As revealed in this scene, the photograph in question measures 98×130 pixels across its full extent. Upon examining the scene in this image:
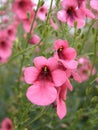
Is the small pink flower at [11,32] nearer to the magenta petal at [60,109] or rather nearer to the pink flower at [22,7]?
the pink flower at [22,7]

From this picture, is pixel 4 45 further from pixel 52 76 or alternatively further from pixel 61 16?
pixel 52 76

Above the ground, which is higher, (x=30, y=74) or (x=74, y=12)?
(x=74, y=12)

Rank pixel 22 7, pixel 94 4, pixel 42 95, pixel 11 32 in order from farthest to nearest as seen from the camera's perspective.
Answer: pixel 11 32
pixel 22 7
pixel 94 4
pixel 42 95

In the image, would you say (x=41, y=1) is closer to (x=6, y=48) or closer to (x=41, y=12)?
(x=41, y=12)

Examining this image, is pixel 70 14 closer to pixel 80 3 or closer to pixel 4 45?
pixel 80 3

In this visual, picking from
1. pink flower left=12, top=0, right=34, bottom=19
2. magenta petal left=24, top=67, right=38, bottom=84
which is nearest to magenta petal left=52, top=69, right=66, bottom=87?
magenta petal left=24, top=67, right=38, bottom=84

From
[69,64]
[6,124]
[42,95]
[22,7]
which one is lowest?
[6,124]

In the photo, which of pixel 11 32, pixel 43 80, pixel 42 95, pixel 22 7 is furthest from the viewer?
pixel 11 32

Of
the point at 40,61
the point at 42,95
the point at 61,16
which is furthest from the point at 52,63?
the point at 61,16

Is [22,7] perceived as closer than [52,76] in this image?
No
